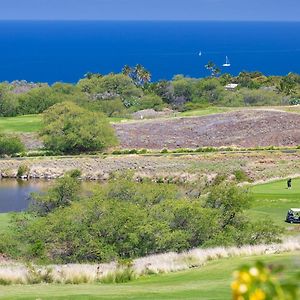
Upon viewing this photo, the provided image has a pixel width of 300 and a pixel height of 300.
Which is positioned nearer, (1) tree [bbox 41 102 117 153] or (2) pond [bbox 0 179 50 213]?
(2) pond [bbox 0 179 50 213]

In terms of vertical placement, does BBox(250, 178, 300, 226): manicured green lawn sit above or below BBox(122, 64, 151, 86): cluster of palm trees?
below

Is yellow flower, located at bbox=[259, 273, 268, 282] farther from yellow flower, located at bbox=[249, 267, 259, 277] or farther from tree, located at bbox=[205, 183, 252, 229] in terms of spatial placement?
tree, located at bbox=[205, 183, 252, 229]

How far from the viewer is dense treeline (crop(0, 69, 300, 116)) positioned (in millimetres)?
89062

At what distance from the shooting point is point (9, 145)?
64.0 meters

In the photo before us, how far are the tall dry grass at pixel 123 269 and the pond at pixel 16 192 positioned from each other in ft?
75.6

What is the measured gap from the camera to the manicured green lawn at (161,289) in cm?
1080

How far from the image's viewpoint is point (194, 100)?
334ft

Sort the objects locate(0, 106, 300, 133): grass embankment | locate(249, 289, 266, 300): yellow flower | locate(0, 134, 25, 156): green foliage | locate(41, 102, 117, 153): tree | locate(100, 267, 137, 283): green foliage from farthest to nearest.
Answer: locate(0, 106, 300, 133): grass embankment → locate(0, 134, 25, 156): green foliage → locate(41, 102, 117, 153): tree → locate(100, 267, 137, 283): green foliage → locate(249, 289, 266, 300): yellow flower

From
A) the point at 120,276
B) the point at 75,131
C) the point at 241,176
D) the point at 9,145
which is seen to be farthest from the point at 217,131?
the point at 120,276

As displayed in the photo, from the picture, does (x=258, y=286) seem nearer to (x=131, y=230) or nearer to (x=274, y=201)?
(x=131, y=230)

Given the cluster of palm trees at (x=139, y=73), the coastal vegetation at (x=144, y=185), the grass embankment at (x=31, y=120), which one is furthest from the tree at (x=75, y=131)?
the cluster of palm trees at (x=139, y=73)

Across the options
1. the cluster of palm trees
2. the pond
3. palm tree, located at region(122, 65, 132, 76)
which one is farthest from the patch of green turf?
the cluster of palm trees

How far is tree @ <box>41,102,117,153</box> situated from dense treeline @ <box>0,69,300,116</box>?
17655mm

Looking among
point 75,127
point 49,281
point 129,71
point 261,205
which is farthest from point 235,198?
point 129,71
